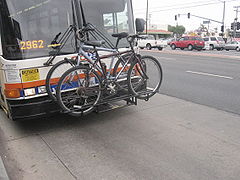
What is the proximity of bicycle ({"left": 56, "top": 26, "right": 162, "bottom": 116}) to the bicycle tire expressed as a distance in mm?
144

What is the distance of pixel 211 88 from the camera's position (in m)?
7.91

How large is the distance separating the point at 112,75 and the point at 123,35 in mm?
816

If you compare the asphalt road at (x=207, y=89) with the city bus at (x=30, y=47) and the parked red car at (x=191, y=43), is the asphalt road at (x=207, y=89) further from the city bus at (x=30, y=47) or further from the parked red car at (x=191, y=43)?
the parked red car at (x=191, y=43)

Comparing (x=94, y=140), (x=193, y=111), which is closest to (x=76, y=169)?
(x=94, y=140)

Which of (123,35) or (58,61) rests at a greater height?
(123,35)

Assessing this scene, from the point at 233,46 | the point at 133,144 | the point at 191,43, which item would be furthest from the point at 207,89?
the point at 233,46

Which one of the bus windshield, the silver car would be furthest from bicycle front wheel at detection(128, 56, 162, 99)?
the silver car

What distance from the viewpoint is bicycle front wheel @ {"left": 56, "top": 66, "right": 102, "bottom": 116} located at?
4301 millimetres

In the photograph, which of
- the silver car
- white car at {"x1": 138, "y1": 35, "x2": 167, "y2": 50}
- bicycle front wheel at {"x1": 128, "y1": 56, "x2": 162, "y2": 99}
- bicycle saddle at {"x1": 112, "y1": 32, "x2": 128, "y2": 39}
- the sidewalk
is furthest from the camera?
the silver car

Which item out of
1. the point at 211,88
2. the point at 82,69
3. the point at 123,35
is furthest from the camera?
the point at 211,88

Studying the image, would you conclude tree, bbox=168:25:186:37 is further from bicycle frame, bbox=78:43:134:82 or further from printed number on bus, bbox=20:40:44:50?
printed number on bus, bbox=20:40:44:50

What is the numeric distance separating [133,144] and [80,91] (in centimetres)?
135

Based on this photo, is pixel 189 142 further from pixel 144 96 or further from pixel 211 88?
pixel 211 88

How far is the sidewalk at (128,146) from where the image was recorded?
130 inches
